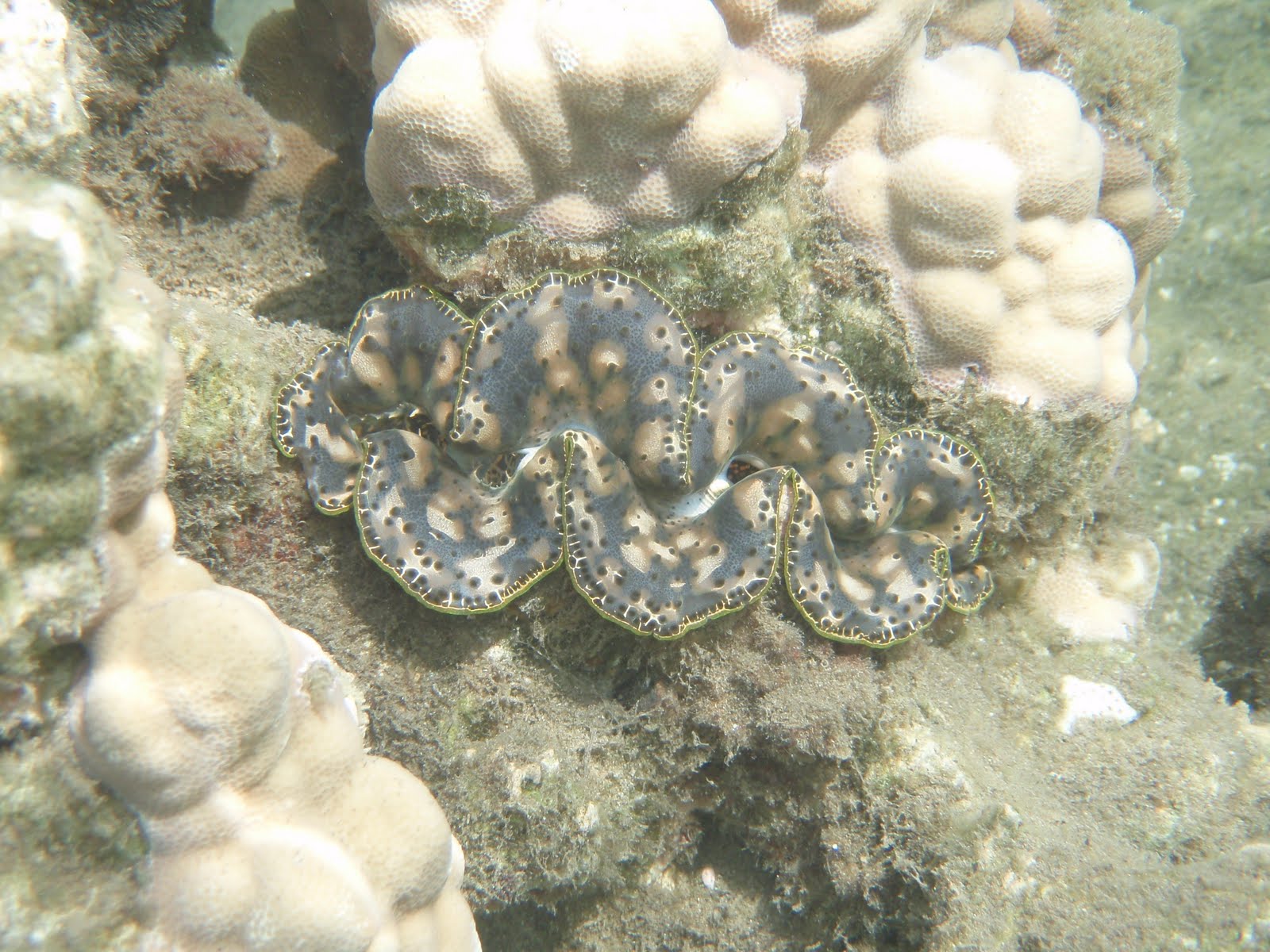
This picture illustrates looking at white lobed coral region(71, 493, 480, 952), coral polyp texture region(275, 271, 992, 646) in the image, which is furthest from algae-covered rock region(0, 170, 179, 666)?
coral polyp texture region(275, 271, 992, 646)

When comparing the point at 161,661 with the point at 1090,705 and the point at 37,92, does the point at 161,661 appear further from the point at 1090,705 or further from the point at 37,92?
the point at 1090,705

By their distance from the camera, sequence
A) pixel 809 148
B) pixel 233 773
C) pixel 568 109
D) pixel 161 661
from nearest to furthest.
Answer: pixel 161 661
pixel 233 773
pixel 568 109
pixel 809 148

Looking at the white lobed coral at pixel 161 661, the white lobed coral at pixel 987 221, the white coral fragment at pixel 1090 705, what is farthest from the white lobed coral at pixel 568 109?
the white coral fragment at pixel 1090 705

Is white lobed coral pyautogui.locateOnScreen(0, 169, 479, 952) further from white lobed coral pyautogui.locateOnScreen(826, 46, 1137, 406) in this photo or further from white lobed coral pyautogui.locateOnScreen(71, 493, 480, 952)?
white lobed coral pyautogui.locateOnScreen(826, 46, 1137, 406)

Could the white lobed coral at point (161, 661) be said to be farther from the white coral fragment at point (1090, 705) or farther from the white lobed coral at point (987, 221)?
the white coral fragment at point (1090, 705)

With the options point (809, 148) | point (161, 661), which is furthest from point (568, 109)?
point (161, 661)
